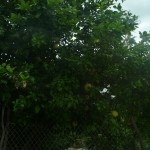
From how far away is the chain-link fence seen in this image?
4.04 m

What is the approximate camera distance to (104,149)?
13.7 ft

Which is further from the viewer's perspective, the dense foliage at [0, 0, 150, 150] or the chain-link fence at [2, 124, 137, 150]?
the chain-link fence at [2, 124, 137, 150]

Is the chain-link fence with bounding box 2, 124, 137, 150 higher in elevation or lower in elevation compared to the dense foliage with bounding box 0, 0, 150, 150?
lower

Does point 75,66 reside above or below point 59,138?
above

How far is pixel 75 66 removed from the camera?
13.1 ft

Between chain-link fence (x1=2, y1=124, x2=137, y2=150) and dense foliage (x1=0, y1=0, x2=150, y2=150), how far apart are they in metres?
0.06

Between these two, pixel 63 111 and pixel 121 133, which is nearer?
pixel 63 111

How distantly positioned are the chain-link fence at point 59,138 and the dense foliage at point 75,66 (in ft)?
0.21

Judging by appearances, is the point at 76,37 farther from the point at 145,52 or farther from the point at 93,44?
the point at 145,52

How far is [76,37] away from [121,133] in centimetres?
151

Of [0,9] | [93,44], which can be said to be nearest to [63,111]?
[93,44]

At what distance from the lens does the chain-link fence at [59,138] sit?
13.3 feet

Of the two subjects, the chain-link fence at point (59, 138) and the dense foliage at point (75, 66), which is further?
the chain-link fence at point (59, 138)

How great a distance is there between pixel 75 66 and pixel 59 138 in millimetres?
1019
